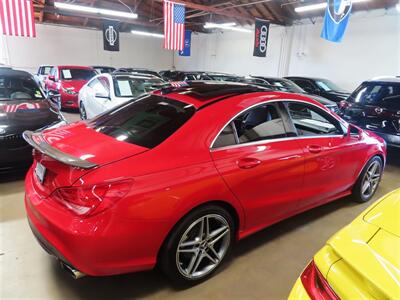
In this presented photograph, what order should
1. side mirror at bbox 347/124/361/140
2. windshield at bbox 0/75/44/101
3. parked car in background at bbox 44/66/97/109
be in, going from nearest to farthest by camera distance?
1. side mirror at bbox 347/124/361/140
2. windshield at bbox 0/75/44/101
3. parked car in background at bbox 44/66/97/109

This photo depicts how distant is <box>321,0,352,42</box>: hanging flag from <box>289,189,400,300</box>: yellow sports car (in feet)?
24.4

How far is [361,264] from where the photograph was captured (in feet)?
3.85

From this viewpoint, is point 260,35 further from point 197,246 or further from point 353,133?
point 197,246

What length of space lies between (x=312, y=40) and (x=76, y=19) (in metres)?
13.0

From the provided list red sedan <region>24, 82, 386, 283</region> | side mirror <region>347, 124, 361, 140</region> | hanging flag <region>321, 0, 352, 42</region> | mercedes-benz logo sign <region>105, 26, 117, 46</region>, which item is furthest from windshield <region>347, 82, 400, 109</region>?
mercedes-benz logo sign <region>105, 26, 117, 46</region>

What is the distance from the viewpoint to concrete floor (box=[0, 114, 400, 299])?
81.6 inches

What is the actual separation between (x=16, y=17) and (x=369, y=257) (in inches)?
360

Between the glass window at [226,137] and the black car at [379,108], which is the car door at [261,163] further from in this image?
the black car at [379,108]

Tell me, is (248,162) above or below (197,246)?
above

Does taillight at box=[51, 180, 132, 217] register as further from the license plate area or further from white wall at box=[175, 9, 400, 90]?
white wall at box=[175, 9, 400, 90]

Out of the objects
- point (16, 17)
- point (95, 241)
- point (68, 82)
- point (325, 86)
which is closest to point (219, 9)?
point (325, 86)

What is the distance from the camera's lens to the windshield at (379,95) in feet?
16.6

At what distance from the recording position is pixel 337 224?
3184 mm

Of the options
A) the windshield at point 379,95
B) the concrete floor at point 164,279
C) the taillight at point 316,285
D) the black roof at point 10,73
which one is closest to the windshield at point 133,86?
the black roof at point 10,73
